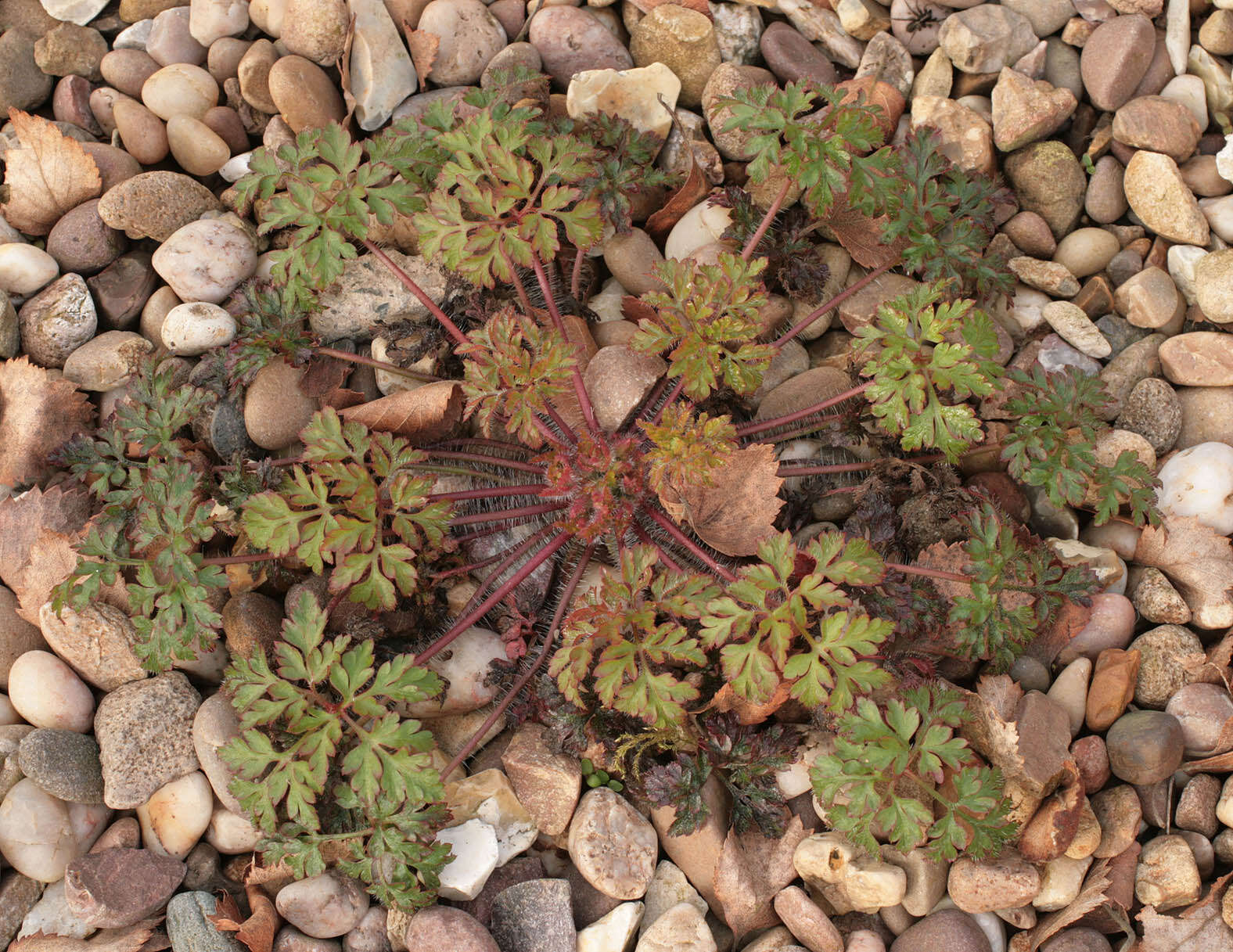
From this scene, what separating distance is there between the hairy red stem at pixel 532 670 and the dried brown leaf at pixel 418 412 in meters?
0.81

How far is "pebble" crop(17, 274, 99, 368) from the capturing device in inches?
175

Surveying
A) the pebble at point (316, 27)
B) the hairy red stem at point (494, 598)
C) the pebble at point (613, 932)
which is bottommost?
the pebble at point (613, 932)

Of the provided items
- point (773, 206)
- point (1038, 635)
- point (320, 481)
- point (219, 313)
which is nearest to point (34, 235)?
point (219, 313)

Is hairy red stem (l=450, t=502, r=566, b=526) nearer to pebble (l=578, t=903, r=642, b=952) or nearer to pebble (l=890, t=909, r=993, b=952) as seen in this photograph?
pebble (l=578, t=903, r=642, b=952)

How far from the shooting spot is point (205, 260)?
14.4 feet

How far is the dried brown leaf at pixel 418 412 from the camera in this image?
403 cm

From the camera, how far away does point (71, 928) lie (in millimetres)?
3646

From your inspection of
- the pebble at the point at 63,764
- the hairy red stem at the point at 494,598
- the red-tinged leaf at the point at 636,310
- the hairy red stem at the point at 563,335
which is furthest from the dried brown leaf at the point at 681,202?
the pebble at the point at 63,764

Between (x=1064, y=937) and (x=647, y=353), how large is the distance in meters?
2.63

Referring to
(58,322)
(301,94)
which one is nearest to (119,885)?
(58,322)

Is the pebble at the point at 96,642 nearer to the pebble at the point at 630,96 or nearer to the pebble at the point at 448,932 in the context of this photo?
the pebble at the point at 448,932

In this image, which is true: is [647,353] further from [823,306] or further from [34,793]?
[34,793]

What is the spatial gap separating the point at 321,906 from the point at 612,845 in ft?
3.53

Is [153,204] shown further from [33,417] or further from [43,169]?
[33,417]
